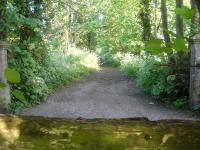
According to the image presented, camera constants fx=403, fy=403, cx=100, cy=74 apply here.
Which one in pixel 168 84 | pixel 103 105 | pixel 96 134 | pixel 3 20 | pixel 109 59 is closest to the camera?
pixel 96 134

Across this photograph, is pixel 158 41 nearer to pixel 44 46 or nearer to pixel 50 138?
pixel 50 138

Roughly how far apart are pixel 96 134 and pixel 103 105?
31.0ft

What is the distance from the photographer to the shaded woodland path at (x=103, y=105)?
934 centimetres

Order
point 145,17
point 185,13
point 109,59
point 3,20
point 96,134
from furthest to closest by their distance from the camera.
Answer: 1. point 109,59
2. point 145,17
3. point 3,20
4. point 96,134
5. point 185,13

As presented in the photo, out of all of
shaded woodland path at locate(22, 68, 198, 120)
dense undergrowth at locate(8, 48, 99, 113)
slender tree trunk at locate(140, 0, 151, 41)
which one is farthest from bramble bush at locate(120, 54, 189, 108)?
slender tree trunk at locate(140, 0, 151, 41)

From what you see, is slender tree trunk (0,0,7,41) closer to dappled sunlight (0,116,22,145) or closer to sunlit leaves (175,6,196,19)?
dappled sunlight (0,116,22,145)

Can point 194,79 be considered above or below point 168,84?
above

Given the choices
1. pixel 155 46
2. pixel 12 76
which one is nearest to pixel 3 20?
pixel 12 76

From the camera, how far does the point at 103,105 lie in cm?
1073

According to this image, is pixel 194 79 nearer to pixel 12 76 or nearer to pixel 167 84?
pixel 167 84

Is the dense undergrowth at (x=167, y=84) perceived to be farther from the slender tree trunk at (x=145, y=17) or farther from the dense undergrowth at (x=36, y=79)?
the slender tree trunk at (x=145, y=17)

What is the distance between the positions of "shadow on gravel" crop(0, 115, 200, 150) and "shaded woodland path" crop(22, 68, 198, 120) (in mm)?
7566

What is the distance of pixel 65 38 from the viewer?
25672 mm

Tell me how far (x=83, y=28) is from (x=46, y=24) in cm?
1547
